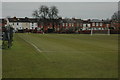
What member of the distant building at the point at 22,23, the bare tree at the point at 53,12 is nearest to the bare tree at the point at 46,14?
the bare tree at the point at 53,12

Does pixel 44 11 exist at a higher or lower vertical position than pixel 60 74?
higher

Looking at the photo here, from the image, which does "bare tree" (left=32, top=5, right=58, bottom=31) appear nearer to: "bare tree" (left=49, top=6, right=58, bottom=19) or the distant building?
"bare tree" (left=49, top=6, right=58, bottom=19)

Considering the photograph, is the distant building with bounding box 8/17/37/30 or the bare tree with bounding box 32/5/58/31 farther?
the distant building with bounding box 8/17/37/30

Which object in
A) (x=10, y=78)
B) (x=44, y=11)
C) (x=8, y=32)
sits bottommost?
(x=10, y=78)

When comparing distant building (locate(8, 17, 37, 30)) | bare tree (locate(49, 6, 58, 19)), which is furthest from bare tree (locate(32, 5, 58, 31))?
distant building (locate(8, 17, 37, 30))

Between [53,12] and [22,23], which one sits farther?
[22,23]

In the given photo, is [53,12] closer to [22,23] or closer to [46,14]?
[46,14]

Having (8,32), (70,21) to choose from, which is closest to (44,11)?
(70,21)

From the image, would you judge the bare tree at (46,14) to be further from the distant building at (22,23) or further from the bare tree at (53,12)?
the distant building at (22,23)

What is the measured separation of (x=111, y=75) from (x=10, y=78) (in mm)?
2960

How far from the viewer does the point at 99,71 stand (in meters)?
8.91

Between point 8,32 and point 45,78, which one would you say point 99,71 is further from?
point 8,32

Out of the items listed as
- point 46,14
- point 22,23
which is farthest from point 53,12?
point 22,23

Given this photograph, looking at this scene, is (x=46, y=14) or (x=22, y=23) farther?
(x=22, y=23)
